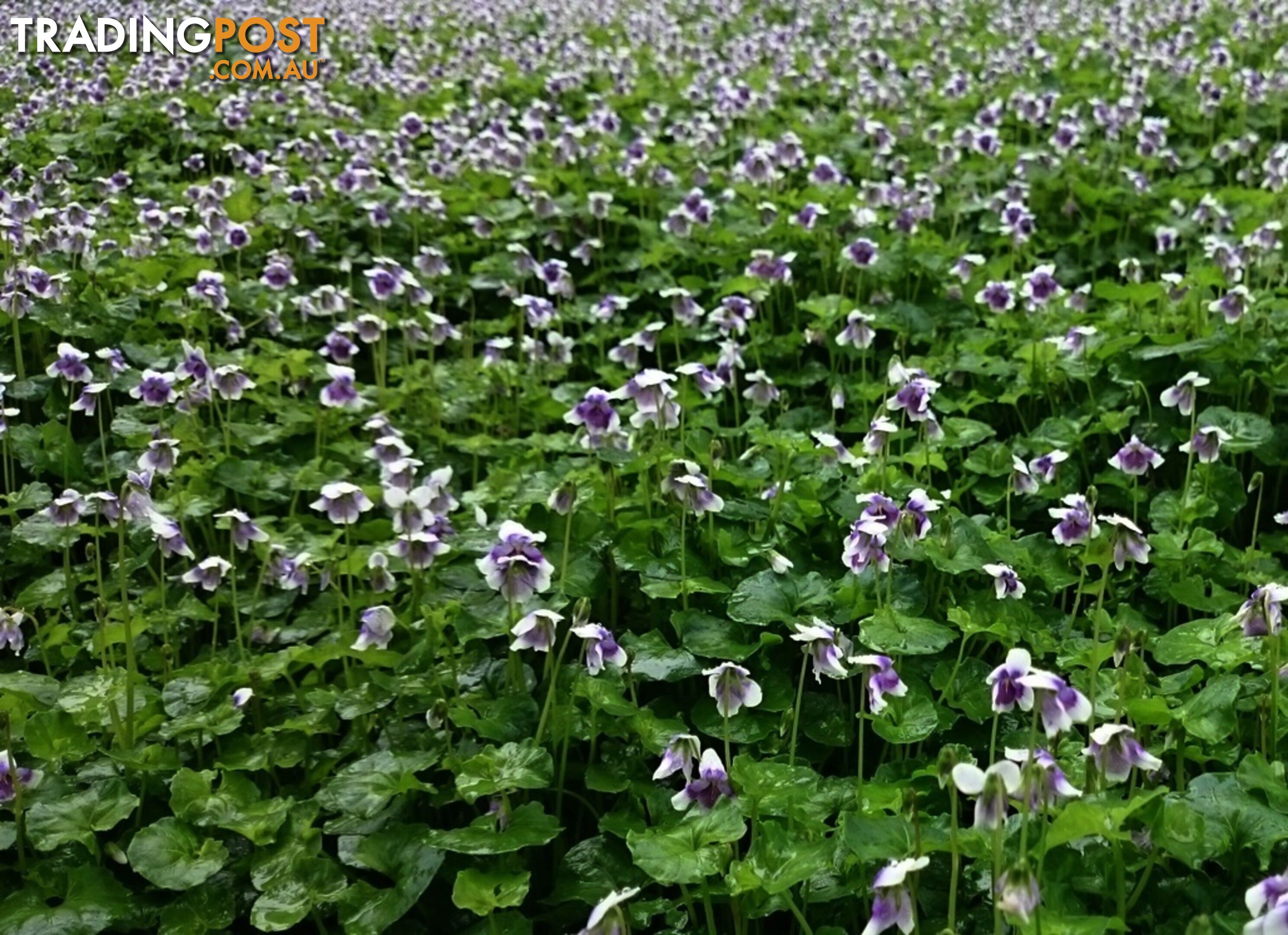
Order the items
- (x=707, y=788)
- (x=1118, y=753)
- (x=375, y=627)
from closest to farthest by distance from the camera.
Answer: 1. (x=1118, y=753)
2. (x=707, y=788)
3. (x=375, y=627)

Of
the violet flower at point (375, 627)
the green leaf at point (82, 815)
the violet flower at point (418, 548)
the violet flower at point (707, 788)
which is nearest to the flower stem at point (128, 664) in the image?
the green leaf at point (82, 815)

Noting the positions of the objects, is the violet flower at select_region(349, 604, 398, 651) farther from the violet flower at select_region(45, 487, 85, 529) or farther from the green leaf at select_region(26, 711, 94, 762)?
the violet flower at select_region(45, 487, 85, 529)

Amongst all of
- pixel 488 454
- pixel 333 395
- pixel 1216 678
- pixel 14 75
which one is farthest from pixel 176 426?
pixel 14 75

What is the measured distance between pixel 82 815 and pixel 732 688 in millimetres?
1448

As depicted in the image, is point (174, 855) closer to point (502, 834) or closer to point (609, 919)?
point (502, 834)

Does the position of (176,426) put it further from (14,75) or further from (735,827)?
(14,75)

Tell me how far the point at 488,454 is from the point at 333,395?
600 millimetres

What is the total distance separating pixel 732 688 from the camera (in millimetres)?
2471

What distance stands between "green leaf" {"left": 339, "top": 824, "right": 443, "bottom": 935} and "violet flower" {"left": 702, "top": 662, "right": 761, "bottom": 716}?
2.13 ft

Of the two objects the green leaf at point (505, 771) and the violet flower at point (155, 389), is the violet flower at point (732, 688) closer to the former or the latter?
the green leaf at point (505, 771)

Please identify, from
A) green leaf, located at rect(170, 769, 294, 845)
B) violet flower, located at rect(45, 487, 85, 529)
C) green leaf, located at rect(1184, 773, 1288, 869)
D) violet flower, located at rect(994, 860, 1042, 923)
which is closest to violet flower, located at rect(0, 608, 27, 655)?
violet flower, located at rect(45, 487, 85, 529)

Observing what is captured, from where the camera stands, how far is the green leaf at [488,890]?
2.26 m

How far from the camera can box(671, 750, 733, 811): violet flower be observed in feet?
7.55

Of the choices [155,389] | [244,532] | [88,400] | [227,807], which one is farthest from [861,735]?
[88,400]
